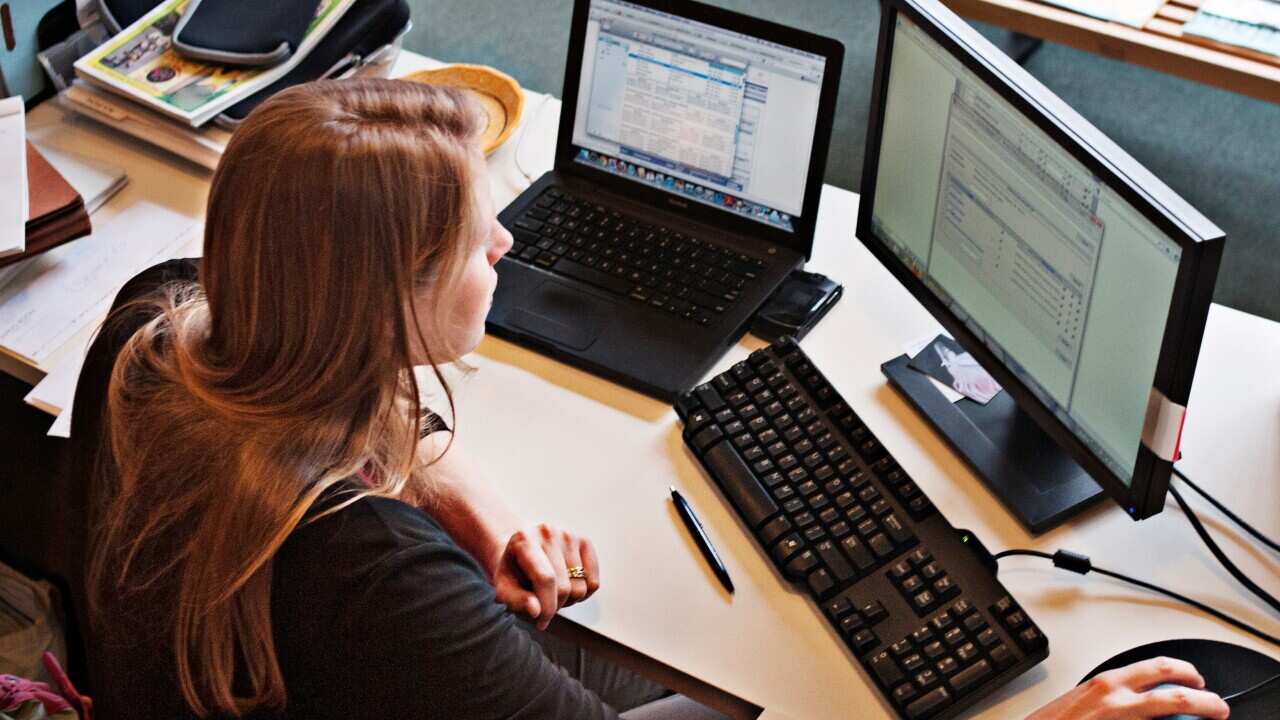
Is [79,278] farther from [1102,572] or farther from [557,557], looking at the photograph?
[1102,572]

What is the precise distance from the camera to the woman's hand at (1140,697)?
989 mm

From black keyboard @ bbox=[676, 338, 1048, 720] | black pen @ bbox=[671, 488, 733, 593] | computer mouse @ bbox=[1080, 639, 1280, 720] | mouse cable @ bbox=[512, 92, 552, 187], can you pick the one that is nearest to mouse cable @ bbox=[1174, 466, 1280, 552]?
computer mouse @ bbox=[1080, 639, 1280, 720]

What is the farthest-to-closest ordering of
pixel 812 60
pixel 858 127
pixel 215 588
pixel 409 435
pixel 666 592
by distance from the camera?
pixel 858 127 → pixel 812 60 → pixel 666 592 → pixel 409 435 → pixel 215 588

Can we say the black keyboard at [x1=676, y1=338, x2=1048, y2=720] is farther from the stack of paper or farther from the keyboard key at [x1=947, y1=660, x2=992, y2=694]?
the stack of paper

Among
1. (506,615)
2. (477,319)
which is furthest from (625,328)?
(506,615)

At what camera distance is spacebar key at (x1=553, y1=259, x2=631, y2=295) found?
4.79 ft

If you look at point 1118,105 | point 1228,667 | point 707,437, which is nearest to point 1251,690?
point 1228,667

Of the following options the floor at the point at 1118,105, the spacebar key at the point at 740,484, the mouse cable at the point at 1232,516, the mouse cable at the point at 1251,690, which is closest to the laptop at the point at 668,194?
the spacebar key at the point at 740,484

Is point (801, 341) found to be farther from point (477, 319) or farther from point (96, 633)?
point (96, 633)

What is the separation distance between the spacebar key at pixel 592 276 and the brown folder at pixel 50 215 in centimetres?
57

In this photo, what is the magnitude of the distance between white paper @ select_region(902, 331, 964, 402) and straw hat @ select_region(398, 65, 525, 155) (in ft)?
2.03

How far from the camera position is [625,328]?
1422 millimetres

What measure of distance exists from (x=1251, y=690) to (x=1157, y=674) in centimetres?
9

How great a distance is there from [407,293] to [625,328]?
476mm
